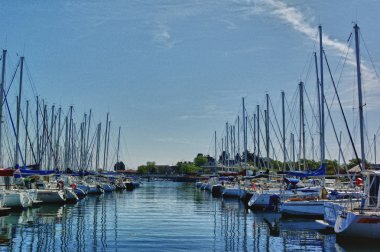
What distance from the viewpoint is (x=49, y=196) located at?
51844 mm

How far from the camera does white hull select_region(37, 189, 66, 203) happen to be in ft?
169

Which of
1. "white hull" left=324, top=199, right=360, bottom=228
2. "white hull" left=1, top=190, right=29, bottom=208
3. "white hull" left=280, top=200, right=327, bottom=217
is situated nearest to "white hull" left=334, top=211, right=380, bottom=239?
"white hull" left=324, top=199, right=360, bottom=228

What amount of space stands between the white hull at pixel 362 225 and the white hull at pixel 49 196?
34463 millimetres

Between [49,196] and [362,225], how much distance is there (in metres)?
36.2

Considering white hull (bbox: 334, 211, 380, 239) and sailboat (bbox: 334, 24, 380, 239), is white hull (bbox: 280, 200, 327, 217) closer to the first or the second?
sailboat (bbox: 334, 24, 380, 239)

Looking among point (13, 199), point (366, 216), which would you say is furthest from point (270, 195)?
point (13, 199)

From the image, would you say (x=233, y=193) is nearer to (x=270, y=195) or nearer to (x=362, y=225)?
(x=270, y=195)

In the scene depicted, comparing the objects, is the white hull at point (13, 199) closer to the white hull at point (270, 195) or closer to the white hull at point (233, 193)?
the white hull at point (270, 195)

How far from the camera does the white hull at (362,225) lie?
2455 centimetres

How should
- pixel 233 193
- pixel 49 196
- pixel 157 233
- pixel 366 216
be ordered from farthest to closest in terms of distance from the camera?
pixel 233 193
pixel 49 196
pixel 157 233
pixel 366 216

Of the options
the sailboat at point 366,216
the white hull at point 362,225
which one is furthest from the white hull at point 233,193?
the white hull at point 362,225

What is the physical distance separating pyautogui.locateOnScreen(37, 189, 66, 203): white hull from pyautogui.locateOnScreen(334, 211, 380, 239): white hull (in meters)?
34.5

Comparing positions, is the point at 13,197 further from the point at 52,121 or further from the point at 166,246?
the point at 52,121

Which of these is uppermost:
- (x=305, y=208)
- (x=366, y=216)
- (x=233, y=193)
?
(x=366, y=216)
